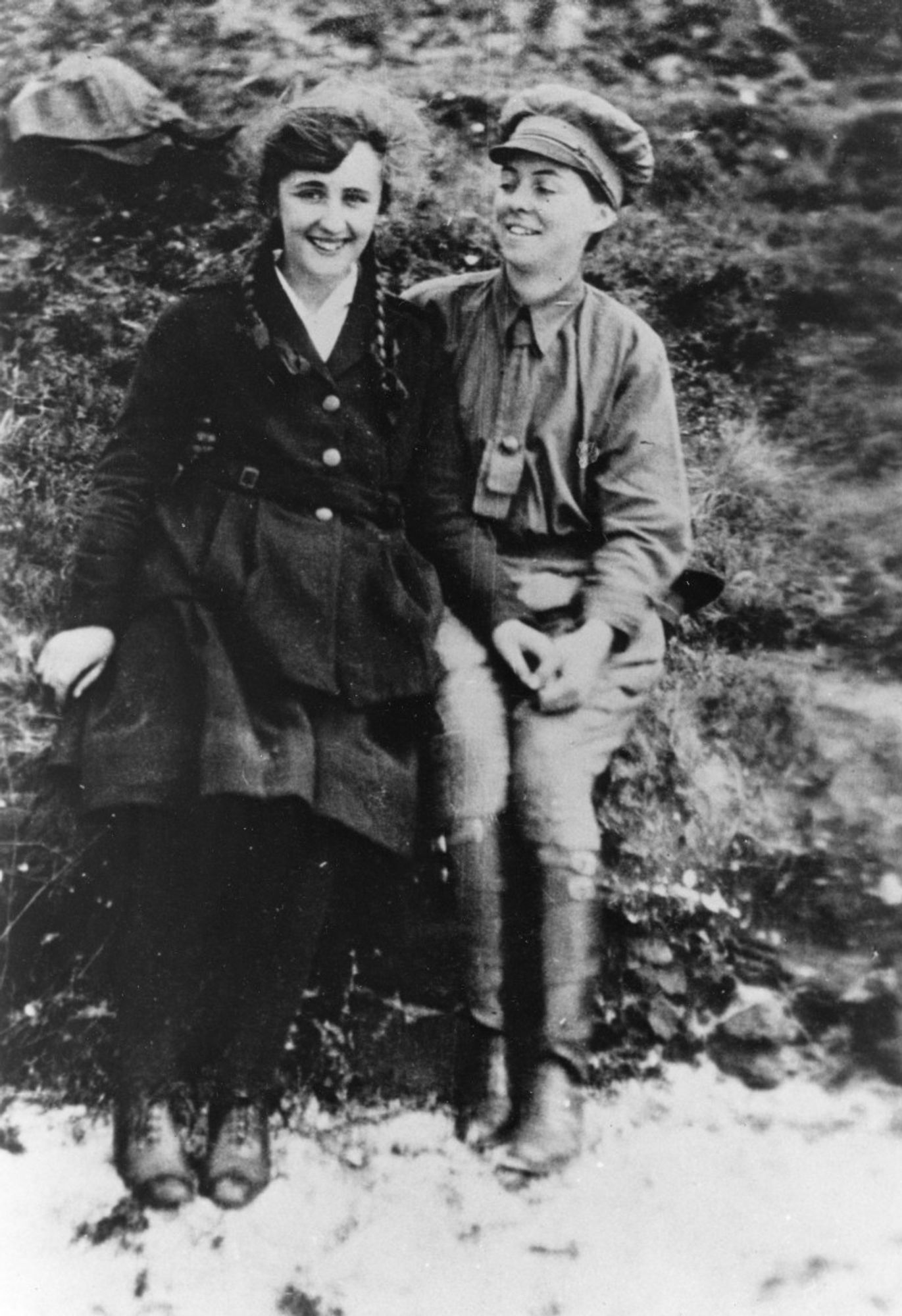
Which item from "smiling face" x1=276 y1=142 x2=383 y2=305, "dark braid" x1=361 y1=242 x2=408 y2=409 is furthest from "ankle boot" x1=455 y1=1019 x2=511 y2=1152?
"smiling face" x1=276 y1=142 x2=383 y2=305

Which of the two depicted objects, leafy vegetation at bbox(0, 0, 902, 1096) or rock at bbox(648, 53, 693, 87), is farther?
rock at bbox(648, 53, 693, 87)

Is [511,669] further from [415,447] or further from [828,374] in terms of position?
[828,374]

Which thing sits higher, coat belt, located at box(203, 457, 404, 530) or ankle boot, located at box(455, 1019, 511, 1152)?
coat belt, located at box(203, 457, 404, 530)

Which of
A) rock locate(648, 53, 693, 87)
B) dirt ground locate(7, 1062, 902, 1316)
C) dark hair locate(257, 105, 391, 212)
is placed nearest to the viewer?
dirt ground locate(7, 1062, 902, 1316)

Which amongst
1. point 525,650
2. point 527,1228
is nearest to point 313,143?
point 525,650

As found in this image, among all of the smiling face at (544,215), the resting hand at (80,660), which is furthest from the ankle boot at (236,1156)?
the smiling face at (544,215)

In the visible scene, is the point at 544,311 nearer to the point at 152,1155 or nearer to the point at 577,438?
the point at 577,438

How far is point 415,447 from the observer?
2.55 m

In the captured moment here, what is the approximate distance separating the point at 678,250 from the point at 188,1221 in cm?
223

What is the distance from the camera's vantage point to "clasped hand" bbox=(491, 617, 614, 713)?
2.50 m

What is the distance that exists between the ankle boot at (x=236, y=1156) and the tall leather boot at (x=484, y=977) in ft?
1.29

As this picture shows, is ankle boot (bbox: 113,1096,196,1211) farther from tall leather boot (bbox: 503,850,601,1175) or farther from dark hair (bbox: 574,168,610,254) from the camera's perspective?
dark hair (bbox: 574,168,610,254)

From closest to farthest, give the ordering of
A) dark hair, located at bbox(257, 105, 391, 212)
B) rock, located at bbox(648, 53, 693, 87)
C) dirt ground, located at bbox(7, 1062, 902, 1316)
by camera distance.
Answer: dirt ground, located at bbox(7, 1062, 902, 1316), dark hair, located at bbox(257, 105, 391, 212), rock, located at bbox(648, 53, 693, 87)

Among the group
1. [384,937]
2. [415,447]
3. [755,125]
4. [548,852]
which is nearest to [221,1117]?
[384,937]
